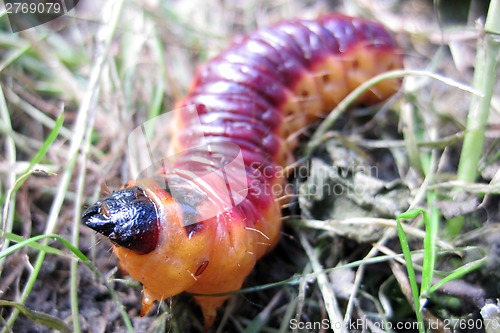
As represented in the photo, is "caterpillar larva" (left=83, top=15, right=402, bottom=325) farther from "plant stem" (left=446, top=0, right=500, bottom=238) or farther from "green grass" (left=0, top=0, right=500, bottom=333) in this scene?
"plant stem" (left=446, top=0, right=500, bottom=238)

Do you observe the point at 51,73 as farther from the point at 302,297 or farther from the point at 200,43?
the point at 302,297

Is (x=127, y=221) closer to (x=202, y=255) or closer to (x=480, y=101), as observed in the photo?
(x=202, y=255)

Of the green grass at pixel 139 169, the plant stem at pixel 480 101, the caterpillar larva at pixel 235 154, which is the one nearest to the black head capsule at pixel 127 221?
the caterpillar larva at pixel 235 154

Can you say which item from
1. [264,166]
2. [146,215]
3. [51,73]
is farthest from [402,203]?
[51,73]

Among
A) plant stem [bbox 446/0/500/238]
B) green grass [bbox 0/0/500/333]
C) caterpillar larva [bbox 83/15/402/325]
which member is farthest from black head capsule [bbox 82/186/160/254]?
plant stem [bbox 446/0/500/238]

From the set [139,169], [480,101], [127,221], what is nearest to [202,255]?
[127,221]

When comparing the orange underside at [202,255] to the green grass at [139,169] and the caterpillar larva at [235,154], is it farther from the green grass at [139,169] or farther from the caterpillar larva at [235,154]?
the green grass at [139,169]
